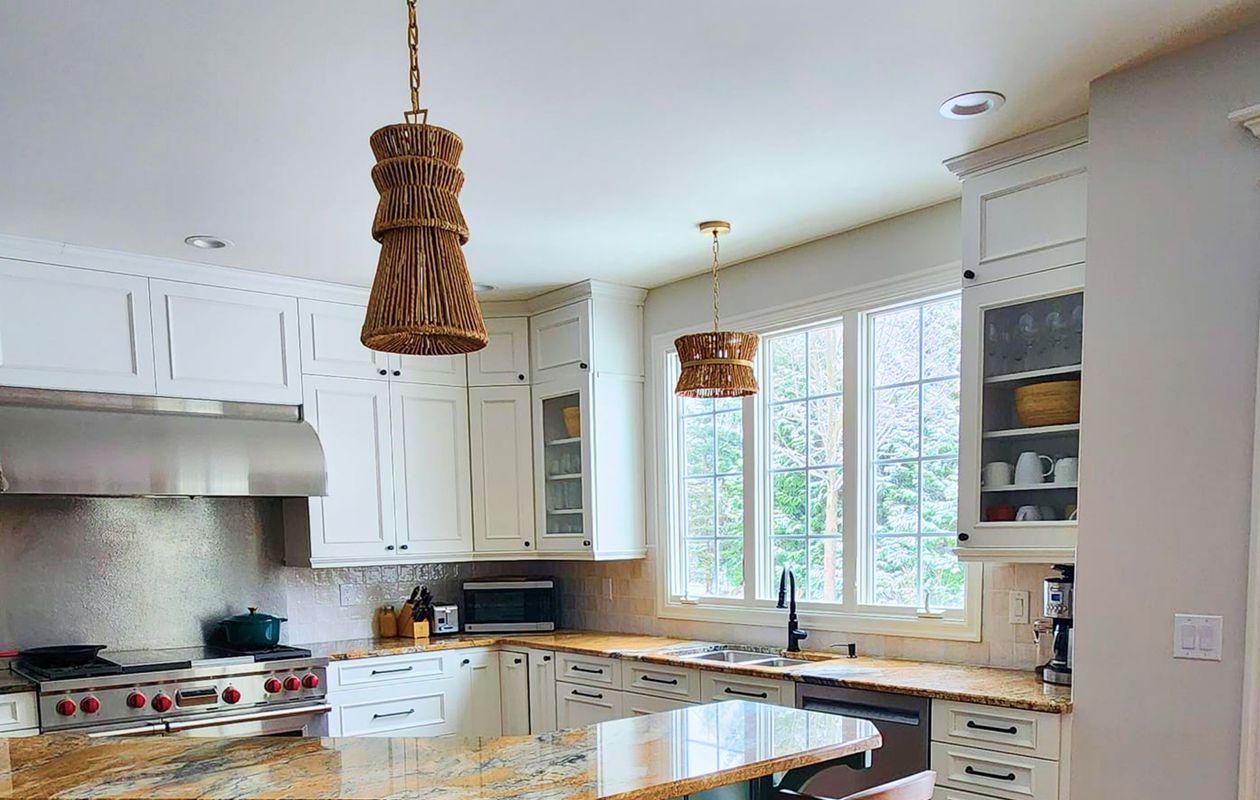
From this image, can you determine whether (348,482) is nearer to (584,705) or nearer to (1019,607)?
(584,705)

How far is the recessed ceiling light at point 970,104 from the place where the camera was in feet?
8.11

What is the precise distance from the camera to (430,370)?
469 cm

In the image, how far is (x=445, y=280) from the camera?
1616mm

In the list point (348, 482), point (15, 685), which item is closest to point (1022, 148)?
point (348, 482)

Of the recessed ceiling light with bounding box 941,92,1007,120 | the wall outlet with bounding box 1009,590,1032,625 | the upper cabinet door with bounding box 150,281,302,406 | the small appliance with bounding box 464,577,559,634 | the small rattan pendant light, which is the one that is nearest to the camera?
the recessed ceiling light with bounding box 941,92,1007,120

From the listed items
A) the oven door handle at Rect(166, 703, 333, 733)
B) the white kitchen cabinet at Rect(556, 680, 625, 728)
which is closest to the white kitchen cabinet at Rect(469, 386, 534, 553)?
the white kitchen cabinet at Rect(556, 680, 625, 728)

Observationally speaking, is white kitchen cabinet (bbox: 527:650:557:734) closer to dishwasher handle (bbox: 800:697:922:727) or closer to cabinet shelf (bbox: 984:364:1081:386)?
dishwasher handle (bbox: 800:697:922:727)

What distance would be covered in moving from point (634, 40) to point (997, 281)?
144 cm

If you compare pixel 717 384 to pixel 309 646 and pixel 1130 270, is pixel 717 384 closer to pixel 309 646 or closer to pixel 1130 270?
pixel 1130 270

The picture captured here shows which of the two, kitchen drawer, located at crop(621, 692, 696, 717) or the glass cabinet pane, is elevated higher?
the glass cabinet pane

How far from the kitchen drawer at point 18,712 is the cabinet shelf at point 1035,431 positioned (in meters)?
3.37

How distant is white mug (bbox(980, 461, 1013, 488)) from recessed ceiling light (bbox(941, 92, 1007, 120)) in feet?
3.45

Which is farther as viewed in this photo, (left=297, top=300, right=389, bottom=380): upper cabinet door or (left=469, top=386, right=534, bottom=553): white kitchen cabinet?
(left=469, top=386, right=534, bottom=553): white kitchen cabinet

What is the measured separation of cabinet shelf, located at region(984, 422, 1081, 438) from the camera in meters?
2.67
